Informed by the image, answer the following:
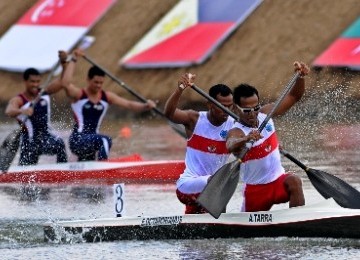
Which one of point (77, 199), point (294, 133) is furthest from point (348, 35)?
point (77, 199)

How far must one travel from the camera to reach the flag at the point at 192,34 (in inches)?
1203

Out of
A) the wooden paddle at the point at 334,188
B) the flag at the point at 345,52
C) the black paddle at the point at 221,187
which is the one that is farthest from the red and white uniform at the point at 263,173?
the flag at the point at 345,52

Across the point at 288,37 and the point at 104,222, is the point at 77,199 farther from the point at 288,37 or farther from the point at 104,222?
the point at 288,37

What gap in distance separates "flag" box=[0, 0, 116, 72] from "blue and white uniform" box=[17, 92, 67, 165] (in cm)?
1497

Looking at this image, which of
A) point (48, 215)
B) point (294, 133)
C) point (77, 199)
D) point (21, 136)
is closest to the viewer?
point (48, 215)

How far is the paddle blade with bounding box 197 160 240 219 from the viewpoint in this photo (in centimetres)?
1110

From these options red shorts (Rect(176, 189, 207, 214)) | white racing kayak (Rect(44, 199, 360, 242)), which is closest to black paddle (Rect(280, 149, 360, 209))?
white racing kayak (Rect(44, 199, 360, 242))

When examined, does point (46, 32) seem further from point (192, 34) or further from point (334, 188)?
point (334, 188)

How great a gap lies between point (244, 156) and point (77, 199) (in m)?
4.13

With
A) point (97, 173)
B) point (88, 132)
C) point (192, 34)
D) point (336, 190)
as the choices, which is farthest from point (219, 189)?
point (192, 34)

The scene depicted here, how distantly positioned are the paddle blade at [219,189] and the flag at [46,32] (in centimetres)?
2131

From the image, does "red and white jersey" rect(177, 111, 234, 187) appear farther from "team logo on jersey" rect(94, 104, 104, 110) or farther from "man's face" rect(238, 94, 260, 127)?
"team logo on jersey" rect(94, 104, 104, 110)

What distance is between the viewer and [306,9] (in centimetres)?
3008

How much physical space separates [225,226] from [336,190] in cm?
107
